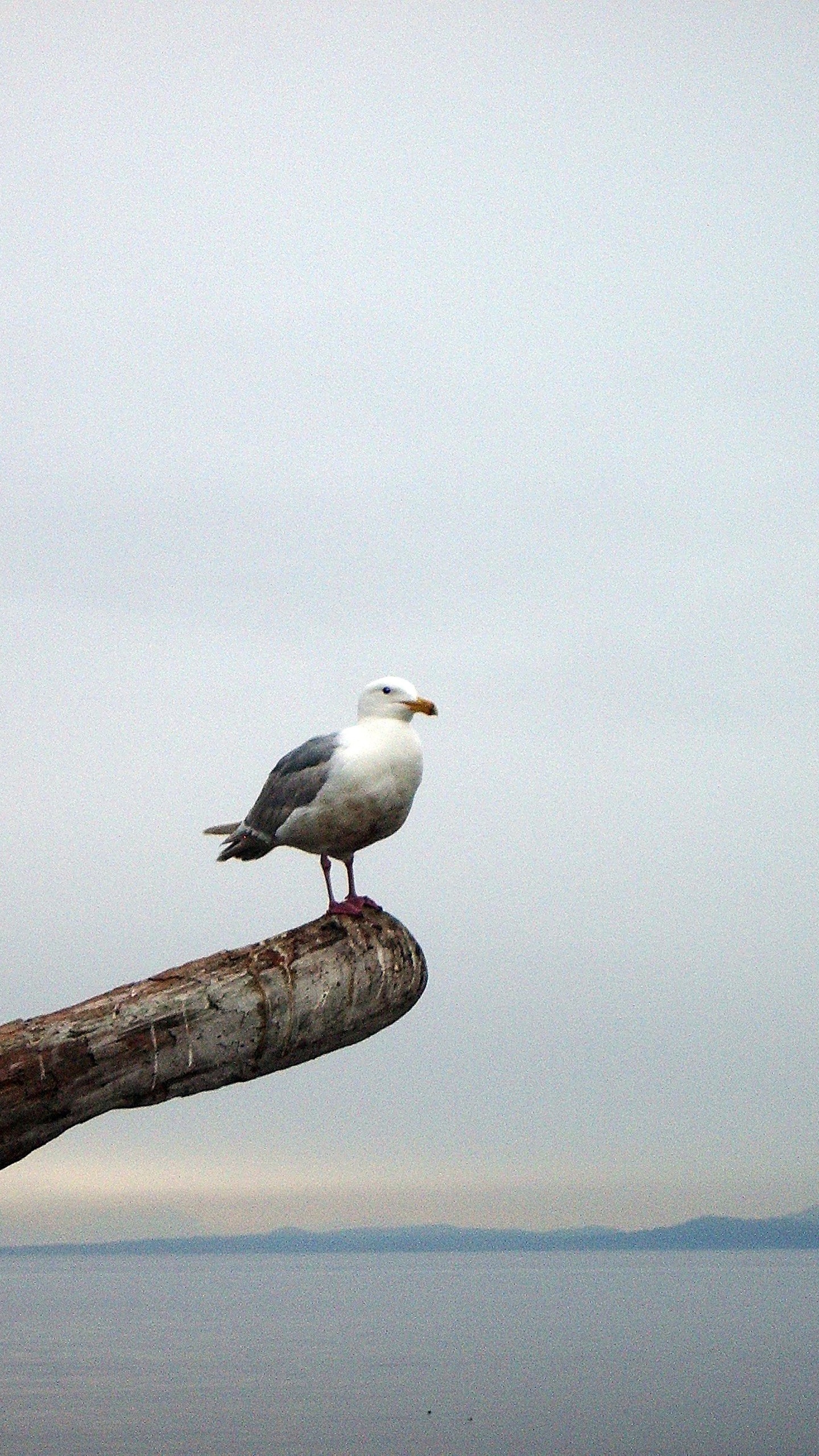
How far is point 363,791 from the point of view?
517 inches

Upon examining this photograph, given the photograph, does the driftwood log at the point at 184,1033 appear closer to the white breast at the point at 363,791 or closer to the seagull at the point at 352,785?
the seagull at the point at 352,785

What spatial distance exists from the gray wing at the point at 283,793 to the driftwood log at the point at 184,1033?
1449 millimetres

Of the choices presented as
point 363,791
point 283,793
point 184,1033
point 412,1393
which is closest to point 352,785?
point 363,791

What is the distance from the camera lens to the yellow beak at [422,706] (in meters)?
13.4

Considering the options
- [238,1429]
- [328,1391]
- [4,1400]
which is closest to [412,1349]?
[328,1391]

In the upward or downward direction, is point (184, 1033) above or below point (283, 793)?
below

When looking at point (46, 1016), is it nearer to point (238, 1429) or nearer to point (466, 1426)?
point (238, 1429)

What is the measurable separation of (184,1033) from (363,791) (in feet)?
8.78

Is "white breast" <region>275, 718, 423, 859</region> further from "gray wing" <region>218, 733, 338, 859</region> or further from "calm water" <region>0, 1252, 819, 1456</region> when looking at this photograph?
"calm water" <region>0, 1252, 819, 1456</region>

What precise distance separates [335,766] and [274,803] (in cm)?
80

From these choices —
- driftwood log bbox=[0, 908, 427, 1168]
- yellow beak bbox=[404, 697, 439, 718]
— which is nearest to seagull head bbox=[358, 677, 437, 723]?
yellow beak bbox=[404, 697, 439, 718]

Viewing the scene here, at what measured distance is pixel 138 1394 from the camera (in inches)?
5089

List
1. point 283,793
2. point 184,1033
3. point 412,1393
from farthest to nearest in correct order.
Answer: point 412,1393
point 283,793
point 184,1033

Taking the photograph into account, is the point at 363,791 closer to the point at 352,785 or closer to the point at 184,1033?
the point at 352,785
